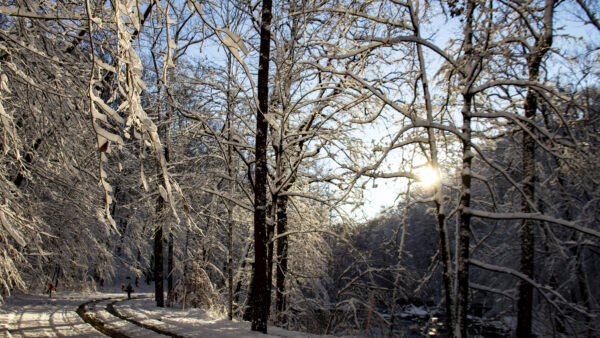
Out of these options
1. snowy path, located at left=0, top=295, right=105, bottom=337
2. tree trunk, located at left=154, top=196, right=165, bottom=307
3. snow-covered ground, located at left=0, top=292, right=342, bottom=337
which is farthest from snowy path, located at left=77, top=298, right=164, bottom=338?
tree trunk, located at left=154, top=196, right=165, bottom=307

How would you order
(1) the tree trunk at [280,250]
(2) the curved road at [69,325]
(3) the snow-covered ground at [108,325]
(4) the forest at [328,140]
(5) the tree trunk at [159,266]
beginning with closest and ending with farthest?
1. (4) the forest at [328,140]
2. (3) the snow-covered ground at [108,325]
3. (2) the curved road at [69,325]
4. (1) the tree trunk at [280,250]
5. (5) the tree trunk at [159,266]

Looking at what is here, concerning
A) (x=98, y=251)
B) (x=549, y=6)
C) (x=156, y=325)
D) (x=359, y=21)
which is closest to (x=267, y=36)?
(x=359, y=21)

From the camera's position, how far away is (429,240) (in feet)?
154

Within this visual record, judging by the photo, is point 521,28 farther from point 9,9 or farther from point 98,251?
point 98,251

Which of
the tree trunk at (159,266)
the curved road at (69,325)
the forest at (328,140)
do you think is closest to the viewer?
the forest at (328,140)

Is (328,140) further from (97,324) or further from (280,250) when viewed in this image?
(97,324)

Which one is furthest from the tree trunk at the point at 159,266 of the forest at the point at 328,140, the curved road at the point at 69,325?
the curved road at the point at 69,325

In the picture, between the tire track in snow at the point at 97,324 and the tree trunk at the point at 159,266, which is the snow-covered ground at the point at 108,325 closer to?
the tire track in snow at the point at 97,324

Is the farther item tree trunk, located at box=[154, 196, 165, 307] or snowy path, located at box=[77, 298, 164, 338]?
tree trunk, located at box=[154, 196, 165, 307]

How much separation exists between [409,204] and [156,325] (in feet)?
23.7

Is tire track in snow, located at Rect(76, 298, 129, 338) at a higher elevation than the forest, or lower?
lower

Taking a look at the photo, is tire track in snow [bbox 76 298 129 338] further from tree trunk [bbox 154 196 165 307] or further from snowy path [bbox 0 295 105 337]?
tree trunk [bbox 154 196 165 307]

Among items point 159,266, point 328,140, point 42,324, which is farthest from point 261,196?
point 159,266

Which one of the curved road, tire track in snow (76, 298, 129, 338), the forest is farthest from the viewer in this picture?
tire track in snow (76, 298, 129, 338)
